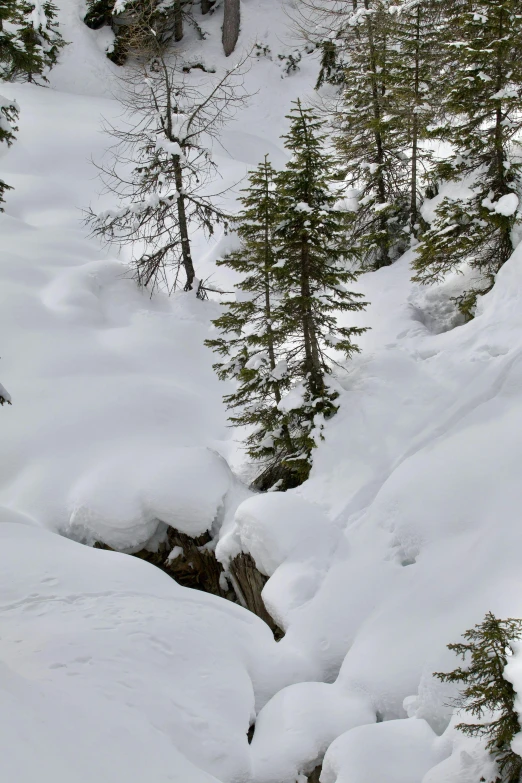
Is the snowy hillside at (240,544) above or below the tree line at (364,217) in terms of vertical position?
below

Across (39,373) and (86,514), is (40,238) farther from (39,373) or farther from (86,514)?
(86,514)

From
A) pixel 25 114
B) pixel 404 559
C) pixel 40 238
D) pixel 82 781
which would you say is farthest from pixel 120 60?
pixel 82 781

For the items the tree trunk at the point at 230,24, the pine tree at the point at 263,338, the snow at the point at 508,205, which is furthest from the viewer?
the tree trunk at the point at 230,24

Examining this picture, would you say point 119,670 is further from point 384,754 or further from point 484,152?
point 484,152

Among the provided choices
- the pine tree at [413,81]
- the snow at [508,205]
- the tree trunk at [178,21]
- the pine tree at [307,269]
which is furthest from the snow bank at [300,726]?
the tree trunk at [178,21]

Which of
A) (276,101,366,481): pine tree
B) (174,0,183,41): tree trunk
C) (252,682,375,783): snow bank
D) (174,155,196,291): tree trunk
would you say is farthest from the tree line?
(174,0,183,41): tree trunk

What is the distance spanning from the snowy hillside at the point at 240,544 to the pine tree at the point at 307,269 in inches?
15.3

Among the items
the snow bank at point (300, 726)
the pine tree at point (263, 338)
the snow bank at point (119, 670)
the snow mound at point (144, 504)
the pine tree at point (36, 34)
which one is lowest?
the snow bank at point (300, 726)

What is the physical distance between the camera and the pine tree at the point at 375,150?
14.1m

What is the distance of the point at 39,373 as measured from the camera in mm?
11992

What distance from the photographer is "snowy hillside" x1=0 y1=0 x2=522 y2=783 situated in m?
4.82

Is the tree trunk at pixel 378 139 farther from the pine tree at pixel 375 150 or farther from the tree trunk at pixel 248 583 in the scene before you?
the tree trunk at pixel 248 583

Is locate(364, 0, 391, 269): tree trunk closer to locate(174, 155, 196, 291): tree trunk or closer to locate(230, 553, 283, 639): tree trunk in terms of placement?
locate(174, 155, 196, 291): tree trunk

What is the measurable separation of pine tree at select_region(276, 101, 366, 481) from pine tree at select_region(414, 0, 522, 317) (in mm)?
2573
